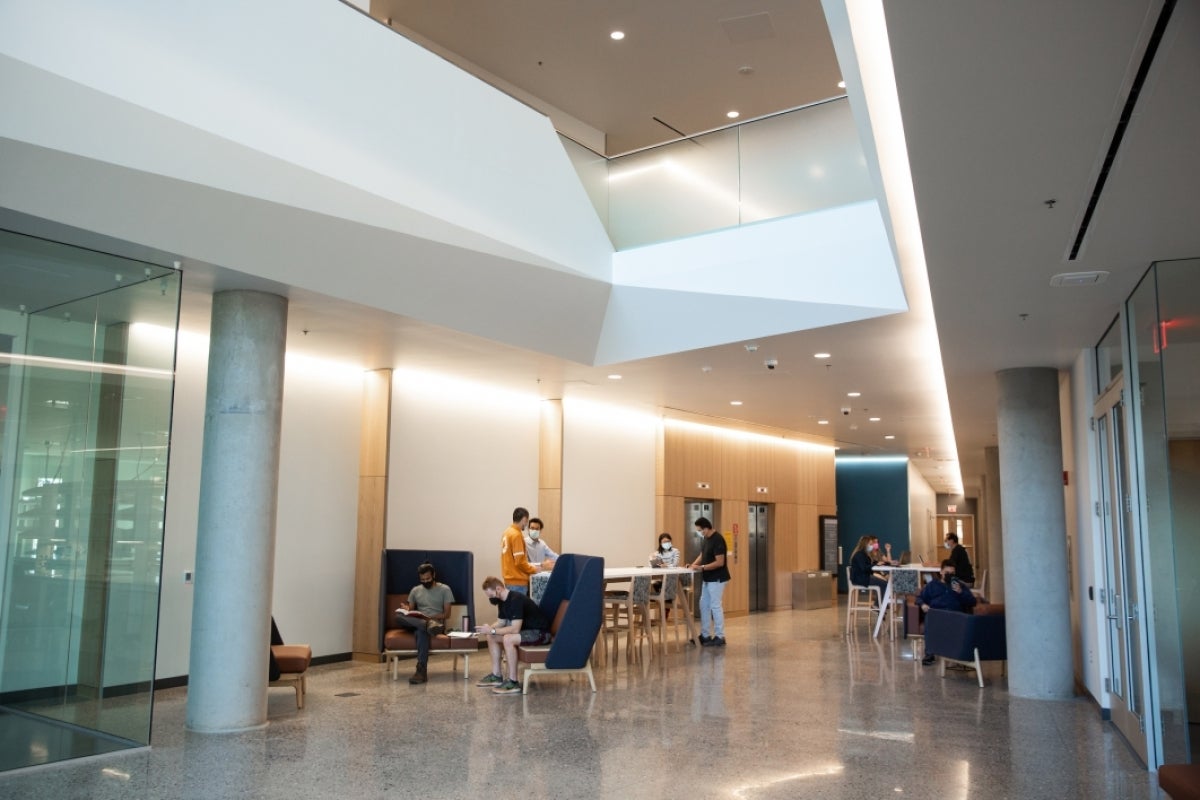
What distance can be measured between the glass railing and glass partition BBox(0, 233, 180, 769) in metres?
4.73

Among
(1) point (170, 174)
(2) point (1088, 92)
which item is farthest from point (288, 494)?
(2) point (1088, 92)

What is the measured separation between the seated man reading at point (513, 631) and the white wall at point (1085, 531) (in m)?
5.08

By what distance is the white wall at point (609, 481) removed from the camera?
1481 cm

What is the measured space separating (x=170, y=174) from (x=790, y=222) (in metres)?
5.66

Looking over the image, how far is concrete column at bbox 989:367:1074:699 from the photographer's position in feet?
29.9

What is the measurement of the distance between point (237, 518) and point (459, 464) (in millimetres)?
5460

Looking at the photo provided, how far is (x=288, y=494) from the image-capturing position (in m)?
10.8

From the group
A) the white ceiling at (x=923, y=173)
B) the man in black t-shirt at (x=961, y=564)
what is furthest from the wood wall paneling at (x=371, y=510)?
the man in black t-shirt at (x=961, y=564)

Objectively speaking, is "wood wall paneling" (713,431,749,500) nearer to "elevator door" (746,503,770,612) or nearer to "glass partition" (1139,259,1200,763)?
"elevator door" (746,503,770,612)

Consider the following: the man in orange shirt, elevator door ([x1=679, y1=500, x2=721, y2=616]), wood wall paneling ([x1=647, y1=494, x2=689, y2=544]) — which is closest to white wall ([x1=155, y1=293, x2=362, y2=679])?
the man in orange shirt

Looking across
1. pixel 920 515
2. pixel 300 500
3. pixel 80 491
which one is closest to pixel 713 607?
pixel 300 500

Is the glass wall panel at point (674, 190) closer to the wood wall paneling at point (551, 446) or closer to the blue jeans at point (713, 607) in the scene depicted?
the wood wall paneling at point (551, 446)

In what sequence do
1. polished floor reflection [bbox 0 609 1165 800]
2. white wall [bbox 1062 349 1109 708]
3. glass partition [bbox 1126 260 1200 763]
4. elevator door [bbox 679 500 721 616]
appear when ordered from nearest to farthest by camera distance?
1. polished floor reflection [bbox 0 609 1165 800]
2. glass partition [bbox 1126 260 1200 763]
3. white wall [bbox 1062 349 1109 708]
4. elevator door [bbox 679 500 721 616]

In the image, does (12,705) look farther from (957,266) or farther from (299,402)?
(957,266)
